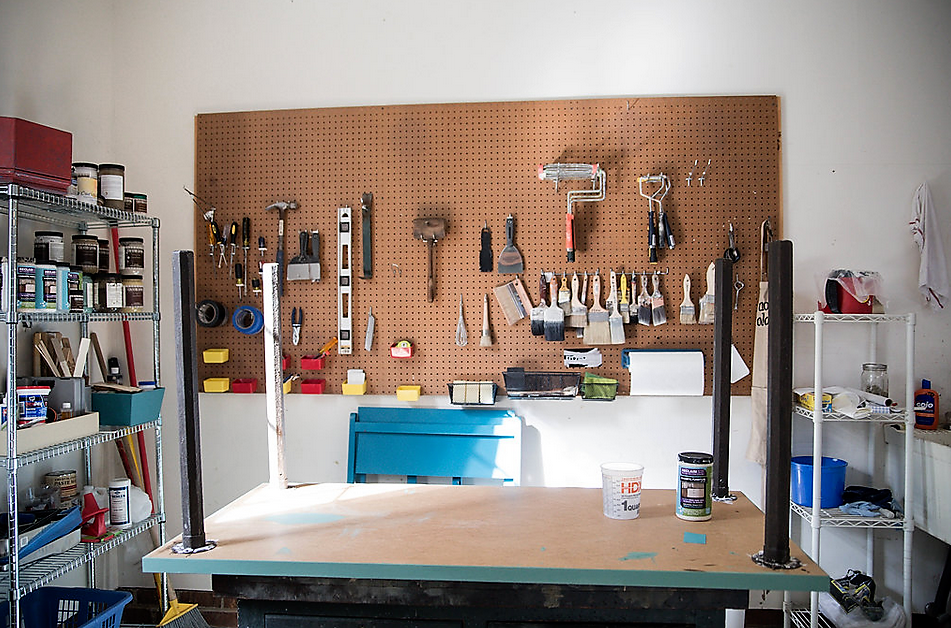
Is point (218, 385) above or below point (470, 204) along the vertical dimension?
below

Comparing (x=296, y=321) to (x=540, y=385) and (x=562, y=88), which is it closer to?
(x=540, y=385)

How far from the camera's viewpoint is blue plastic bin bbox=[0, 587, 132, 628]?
2.42 m

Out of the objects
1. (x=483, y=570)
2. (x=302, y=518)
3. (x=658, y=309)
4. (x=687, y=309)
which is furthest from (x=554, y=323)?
(x=483, y=570)

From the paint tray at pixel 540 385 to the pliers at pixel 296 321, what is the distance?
968 mm

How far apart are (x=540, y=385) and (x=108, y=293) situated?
5.92ft

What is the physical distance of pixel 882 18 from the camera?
2895 mm

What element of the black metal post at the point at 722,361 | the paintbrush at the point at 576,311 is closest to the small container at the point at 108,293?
the paintbrush at the point at 576,311

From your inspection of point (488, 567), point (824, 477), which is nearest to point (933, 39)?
point (824, 477)

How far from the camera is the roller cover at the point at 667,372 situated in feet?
9.43

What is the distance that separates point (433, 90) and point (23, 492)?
2376mm

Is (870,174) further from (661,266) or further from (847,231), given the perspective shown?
(661,266)

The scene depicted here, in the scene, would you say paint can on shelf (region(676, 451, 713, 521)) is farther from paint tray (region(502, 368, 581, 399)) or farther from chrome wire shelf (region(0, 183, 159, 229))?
chrome wire shelf (region(0, 183, 159, 229))

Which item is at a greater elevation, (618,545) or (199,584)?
(618,545)

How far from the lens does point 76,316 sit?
2.48m
